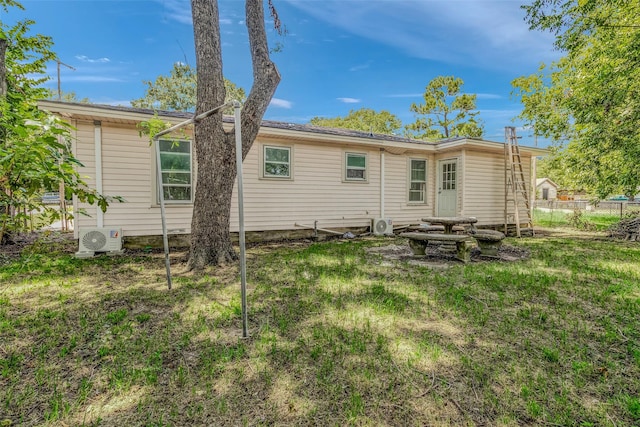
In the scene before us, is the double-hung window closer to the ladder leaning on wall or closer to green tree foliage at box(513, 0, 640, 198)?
green tree foliage at box(513, 0, 640, 198)

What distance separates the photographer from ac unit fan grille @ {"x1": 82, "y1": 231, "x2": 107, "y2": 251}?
6156 millimetres

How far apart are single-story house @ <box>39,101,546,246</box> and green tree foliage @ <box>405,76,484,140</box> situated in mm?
14389

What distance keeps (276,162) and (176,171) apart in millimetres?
2458

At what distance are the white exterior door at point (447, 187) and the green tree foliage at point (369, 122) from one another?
2417cm

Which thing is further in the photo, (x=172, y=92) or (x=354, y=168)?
(x=172, y=92)

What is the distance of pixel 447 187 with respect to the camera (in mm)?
10180

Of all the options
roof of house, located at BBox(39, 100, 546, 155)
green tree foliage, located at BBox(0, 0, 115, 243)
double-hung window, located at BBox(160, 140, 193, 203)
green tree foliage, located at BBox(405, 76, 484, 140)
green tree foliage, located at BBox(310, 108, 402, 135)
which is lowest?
green tree foliage, located at BBox(0, 0, 115, 243)

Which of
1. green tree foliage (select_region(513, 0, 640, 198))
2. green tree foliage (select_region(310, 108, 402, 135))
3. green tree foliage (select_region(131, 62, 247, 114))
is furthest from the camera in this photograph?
green tree foliage (select_region(310, 108, 402, 135))

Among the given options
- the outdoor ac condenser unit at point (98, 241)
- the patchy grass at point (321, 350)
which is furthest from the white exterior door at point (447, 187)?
the outdoor ac condenser unit at point (98, 241)

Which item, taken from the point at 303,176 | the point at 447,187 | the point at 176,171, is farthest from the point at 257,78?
the point at 447,187

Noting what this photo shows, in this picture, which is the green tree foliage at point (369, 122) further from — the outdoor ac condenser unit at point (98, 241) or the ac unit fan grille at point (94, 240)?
the ac unit fan grille at point (94, 240)

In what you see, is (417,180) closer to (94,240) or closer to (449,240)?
(449,240)

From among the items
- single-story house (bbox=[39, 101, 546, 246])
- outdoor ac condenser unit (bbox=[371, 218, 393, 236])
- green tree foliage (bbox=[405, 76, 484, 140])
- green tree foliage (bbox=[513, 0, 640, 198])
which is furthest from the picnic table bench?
green tree foliage (bbox=[405, 76, 484, 140])

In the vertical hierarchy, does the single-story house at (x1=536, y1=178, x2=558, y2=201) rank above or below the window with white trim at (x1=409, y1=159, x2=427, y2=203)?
above
